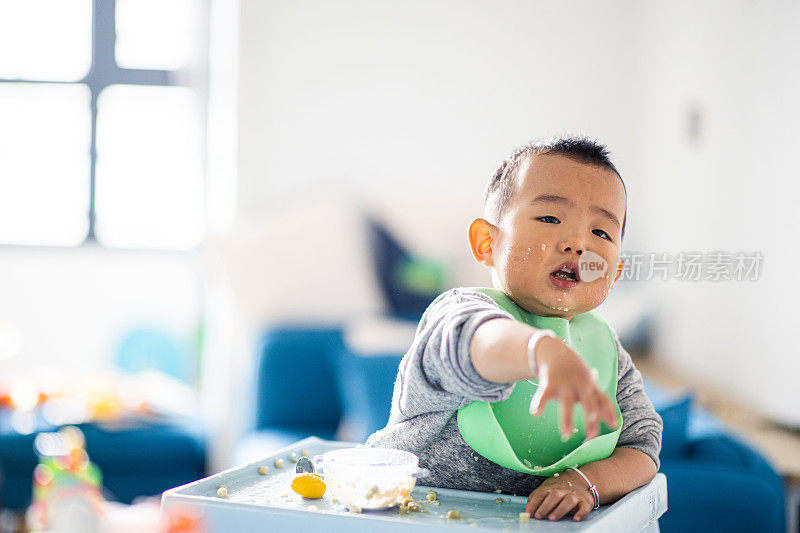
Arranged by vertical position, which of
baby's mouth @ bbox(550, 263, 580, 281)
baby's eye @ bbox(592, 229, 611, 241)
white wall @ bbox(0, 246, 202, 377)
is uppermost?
baby's eye @ bbox(592, 229, 611, 241)

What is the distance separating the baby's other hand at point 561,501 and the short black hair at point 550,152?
0.21 m

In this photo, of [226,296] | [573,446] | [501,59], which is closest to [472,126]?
[501,59]

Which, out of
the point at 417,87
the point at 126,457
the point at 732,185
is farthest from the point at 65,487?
the point at 417,87

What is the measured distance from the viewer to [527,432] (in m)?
0.67

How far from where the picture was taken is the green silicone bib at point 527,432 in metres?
Result: 0.63

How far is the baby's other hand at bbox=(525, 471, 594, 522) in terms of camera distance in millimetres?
589

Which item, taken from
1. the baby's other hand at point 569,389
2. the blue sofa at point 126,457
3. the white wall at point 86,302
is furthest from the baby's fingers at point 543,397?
the white wall at point 86,302

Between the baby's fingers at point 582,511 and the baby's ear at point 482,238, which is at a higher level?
the baby's ear at point 482,238

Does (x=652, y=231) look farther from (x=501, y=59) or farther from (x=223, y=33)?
(x=223, y=33)

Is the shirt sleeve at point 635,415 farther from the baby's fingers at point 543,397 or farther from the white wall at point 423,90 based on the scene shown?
the white wall at point 423,90

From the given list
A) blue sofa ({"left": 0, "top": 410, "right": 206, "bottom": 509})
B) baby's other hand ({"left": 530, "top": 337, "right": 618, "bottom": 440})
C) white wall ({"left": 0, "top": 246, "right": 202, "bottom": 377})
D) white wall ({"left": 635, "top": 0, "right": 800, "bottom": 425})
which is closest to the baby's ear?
baby's other hand ({"left": 530, "top": 337, "right": 618, "bottom": 440})

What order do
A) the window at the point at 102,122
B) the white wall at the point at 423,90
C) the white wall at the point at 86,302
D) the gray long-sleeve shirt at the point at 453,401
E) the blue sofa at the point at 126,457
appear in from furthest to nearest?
the white wall at the point at 86,302, the window at the point at 102,122, the white wall at the point at 423,90, the blue sofa at the point at 126,457, the gray long-sleeve shirt at the point at 453,401

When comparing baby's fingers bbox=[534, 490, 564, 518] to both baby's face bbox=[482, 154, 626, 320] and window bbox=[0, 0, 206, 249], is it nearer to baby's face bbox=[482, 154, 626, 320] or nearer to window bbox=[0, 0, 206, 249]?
baby's face bbox=[482, 154, 626, 320]

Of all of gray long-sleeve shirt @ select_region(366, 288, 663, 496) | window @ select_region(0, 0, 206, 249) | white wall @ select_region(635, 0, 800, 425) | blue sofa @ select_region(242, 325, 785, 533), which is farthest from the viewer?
window @ select_region(0, 0, 206, 249)
